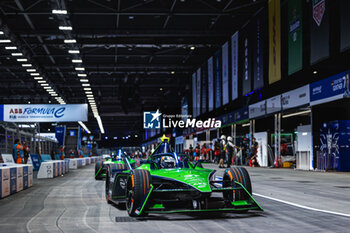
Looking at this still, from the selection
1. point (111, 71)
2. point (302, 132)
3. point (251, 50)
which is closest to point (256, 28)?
point (251, 50)

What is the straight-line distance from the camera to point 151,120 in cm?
4866

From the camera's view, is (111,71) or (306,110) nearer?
(306,110)

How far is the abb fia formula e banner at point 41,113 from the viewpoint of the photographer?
39875 mm

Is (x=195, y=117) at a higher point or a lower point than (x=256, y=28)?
lower

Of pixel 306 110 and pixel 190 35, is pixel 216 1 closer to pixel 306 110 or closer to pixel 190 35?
pixel 190 35

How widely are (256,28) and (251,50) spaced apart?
1.58 metres

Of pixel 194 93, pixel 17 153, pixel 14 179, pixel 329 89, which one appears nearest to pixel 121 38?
pixel 17 153

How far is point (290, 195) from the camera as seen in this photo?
445 inches

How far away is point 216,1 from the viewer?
88.4 feet

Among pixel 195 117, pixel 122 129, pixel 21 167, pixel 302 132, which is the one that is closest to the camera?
pixel 21 167

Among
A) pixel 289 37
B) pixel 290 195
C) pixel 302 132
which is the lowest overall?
pixel 290 195

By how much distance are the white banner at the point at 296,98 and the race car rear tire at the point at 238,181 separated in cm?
1624

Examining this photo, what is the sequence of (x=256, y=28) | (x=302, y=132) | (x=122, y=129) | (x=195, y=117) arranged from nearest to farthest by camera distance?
(x=302, y=132) < (x=256, y=28) < (x=195, y=117) < (x=122, y=129)

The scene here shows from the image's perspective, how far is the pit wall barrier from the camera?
12271 millimetres
